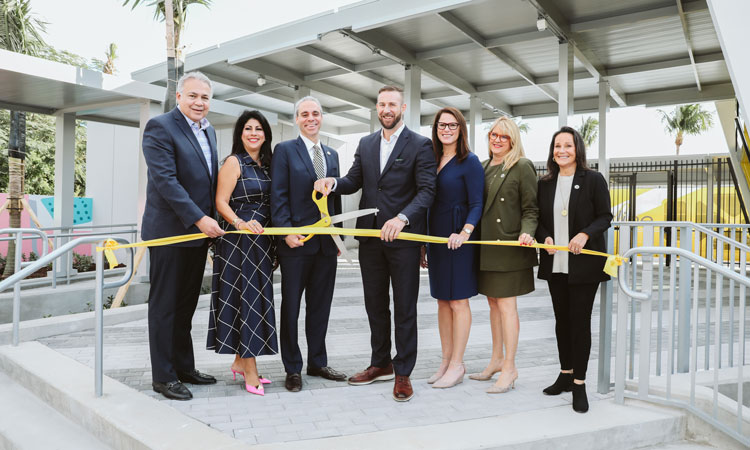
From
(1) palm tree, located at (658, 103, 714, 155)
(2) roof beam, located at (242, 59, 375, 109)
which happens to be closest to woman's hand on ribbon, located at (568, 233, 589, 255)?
(2) roof beam, located at (242, 59, 375, 109)

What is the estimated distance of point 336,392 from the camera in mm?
3748

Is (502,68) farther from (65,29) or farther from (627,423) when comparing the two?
(65,29)

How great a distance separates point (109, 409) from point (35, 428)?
681 mm

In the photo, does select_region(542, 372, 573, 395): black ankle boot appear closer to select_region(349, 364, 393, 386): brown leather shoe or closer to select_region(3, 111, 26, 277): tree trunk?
select_region(349, 364, 393, 386): brown leather shoe

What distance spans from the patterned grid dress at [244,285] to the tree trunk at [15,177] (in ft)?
27.7

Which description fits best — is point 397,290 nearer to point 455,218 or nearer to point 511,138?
point 455,218

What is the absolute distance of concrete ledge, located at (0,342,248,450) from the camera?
2.83 meters

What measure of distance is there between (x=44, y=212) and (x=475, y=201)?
55.5 ft

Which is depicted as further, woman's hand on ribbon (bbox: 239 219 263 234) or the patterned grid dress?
the patterned grid dress

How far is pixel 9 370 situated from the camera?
15.1 feet

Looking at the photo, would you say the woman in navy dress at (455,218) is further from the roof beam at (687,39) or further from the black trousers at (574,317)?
the roof beam at (687,39)

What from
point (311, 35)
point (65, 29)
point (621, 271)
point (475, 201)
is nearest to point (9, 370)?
point (475, 201)

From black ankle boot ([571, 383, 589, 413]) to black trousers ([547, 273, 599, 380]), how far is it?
60 mm

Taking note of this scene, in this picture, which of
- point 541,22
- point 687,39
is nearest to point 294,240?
point 541,22
